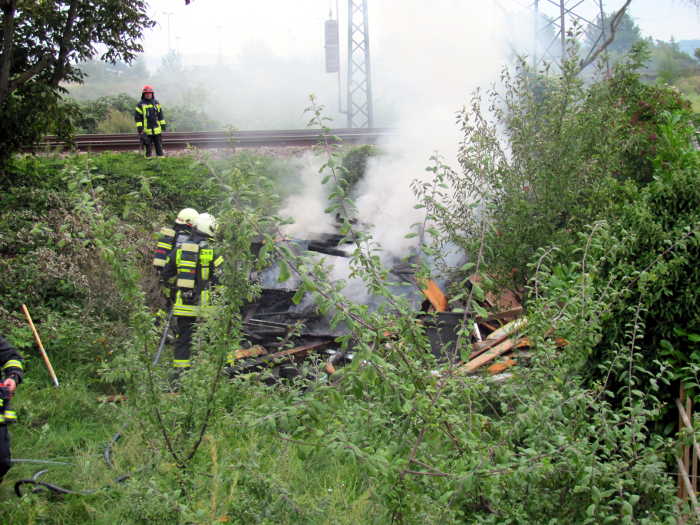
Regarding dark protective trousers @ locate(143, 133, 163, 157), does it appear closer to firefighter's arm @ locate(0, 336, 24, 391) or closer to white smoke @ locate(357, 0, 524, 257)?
white smoke @ locate(357, 0, 524, 257)

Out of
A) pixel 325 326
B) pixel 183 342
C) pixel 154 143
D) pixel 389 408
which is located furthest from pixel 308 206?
pixel 389 408

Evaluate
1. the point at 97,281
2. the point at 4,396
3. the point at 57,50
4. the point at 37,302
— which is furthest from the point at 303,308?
the point at 57,50

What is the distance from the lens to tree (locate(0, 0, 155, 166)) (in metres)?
9.98

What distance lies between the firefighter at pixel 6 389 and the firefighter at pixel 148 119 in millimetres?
8868

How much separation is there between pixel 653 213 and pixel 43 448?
18.8 feet

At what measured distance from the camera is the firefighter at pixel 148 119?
41.5ft

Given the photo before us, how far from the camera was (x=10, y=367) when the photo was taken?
4.57 meters

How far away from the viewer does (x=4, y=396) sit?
173 inches

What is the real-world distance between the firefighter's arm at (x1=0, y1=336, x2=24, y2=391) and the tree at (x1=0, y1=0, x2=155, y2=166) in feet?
21.3

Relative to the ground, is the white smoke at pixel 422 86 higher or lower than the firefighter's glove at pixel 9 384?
higher

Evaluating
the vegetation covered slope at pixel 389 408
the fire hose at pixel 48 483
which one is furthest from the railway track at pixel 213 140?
the vegetation covered slope at pixel 389 408

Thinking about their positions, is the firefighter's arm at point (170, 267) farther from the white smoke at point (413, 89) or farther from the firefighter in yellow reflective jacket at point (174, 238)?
the white smoke at point (413, 89)

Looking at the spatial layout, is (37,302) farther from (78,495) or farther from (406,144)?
(406,144)

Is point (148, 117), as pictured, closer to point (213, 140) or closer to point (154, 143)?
point (154, 143)
